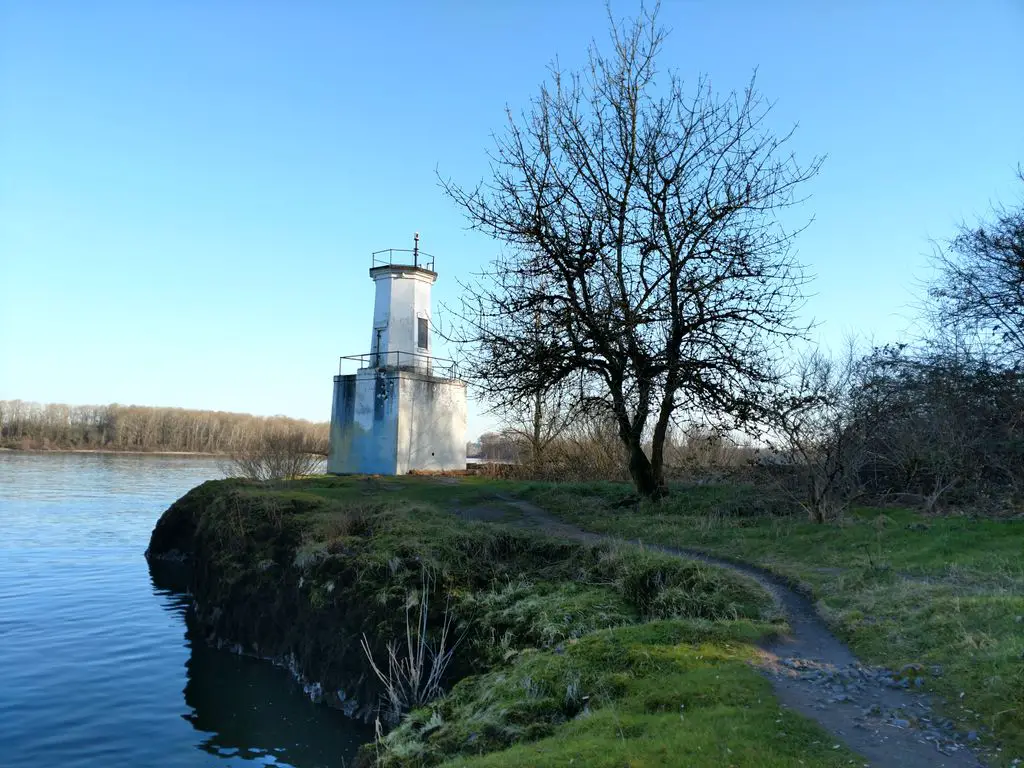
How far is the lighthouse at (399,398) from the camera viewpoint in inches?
1304

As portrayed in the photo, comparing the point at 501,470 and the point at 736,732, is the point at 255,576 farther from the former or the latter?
the point at 501,470

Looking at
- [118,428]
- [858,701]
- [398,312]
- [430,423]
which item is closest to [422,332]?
[398,312]

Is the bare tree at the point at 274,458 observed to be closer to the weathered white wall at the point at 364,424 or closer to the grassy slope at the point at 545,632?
the weathered white wall at the point at 364,424

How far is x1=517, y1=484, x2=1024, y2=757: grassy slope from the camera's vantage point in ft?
19.4

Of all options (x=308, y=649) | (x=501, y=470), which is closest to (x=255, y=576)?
(x=308, y=649)

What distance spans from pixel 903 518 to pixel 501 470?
21.2 meters

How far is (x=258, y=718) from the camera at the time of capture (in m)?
11.4

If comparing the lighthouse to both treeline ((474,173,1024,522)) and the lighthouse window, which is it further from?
treeline ((474,173,1024,522))

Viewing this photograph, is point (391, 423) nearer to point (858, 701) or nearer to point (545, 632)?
point (545, 632)

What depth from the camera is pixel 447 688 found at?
31.8ft

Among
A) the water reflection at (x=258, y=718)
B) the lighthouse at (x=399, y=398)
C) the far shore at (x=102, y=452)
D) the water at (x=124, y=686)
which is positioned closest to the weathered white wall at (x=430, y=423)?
Result: the lighthouse at (x=399, y=398)

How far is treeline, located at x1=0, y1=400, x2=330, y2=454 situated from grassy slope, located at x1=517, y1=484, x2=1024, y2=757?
3354 inches

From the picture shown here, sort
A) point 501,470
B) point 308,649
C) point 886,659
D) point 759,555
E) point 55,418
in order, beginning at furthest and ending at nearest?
point 55,418
point 501,470
point 308,649
point 759,555
point 886,659

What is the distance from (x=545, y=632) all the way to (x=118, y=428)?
107509 mm
